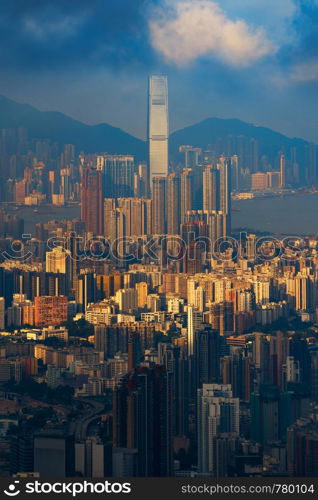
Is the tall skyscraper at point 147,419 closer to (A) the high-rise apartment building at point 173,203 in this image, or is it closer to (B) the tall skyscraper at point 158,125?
(B) the tall skyscraper at point 158,125

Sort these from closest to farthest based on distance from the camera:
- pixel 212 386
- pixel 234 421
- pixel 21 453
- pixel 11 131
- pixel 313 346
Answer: pixel 21 453 < pixel 234 421 < pixel 212 386 < pixel 313 346 < pixel 11 131

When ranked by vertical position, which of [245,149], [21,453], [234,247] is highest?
[245,149]

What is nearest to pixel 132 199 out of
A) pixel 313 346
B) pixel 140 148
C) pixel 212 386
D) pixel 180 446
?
pixel 140 148

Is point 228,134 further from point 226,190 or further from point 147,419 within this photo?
point 147,419

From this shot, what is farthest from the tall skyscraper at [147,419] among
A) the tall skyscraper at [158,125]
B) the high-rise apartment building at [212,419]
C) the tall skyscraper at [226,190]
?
the tall skyscraper at [226,190]

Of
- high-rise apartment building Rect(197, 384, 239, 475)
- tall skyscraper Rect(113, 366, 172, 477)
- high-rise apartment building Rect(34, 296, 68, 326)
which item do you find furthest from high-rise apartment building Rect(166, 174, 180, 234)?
tall skyscraper Rect(113, 366, 172, 477)

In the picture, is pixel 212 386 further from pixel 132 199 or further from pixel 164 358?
pixel 132 199
